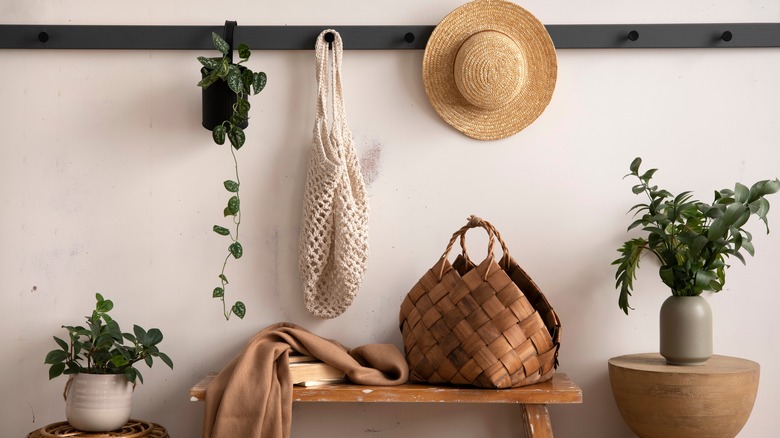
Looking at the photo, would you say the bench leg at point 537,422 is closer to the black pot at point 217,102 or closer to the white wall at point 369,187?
the white wall at point 369,187

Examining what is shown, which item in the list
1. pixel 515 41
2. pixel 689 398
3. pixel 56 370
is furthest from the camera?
pixel 515 41

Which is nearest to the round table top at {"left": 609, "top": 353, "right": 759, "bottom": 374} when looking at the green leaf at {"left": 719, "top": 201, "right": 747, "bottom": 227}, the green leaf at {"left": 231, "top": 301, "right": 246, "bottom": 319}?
the green leaf at {"left": 719, "top": 201, "right": 747, "bottom": 227}

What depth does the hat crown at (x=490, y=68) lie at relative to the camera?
1.99m

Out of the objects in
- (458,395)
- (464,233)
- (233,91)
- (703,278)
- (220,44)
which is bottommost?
(458,395)

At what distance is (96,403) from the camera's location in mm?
1848

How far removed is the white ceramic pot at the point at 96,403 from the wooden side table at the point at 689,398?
45.1 inches

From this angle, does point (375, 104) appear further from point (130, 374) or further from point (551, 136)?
point (130, 374)

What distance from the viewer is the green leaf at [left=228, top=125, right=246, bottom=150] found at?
6.48 ft

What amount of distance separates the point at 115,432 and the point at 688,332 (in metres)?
1.32

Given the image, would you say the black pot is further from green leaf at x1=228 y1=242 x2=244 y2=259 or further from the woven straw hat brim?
the woven straw hat brim

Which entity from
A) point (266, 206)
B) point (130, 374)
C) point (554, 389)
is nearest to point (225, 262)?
point (266, 206)

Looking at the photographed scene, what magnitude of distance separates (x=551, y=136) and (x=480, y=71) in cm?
27

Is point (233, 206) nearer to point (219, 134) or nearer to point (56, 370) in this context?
point (219, 134)

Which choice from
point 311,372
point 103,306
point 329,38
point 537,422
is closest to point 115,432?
point 103,306
